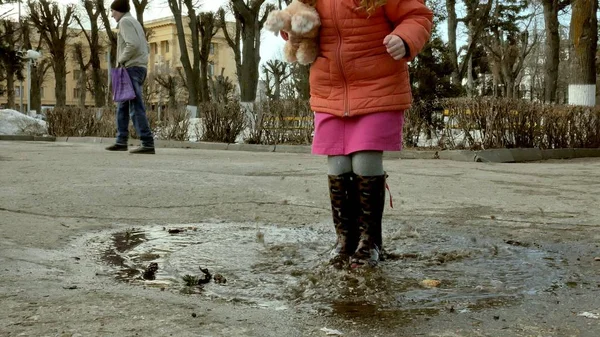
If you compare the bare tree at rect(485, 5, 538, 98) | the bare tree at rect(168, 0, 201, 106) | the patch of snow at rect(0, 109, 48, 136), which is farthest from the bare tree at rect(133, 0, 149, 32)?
the bare tree at rect(485, 5, 538, 98)

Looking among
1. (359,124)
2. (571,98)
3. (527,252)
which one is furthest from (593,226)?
(571,98)

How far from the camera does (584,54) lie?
15750 millimetres

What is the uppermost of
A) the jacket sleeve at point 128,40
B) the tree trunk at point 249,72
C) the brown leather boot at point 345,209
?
the tree trunk at point 249,72

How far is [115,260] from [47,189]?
7.33ft

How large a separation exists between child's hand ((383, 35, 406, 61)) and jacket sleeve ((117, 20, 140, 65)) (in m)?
6.45

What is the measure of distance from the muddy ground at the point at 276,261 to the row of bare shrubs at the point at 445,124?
4.98 meters

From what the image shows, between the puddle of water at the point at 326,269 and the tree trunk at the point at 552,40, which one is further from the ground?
the tree trunk at the point at 552,40

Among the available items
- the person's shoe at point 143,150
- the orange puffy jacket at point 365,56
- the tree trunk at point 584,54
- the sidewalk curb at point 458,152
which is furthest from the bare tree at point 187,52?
the orange puffy jacket at point 365,56

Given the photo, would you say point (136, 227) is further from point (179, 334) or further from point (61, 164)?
point (61, 164)

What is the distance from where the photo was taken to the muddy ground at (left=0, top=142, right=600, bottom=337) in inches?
80.0

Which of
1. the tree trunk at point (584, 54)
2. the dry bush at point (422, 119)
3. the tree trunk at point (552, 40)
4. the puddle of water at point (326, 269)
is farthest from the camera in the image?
the tree trunk at point (552, 40)

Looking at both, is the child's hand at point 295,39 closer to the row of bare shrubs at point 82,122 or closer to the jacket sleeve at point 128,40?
the jacket sleeve at point 128,40

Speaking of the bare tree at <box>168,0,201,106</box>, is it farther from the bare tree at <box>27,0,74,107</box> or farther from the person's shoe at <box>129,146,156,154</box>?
the person's shoe at <box>129,146,156,154</box>

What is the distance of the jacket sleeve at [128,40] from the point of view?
868 cm
